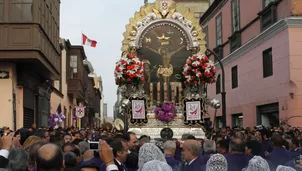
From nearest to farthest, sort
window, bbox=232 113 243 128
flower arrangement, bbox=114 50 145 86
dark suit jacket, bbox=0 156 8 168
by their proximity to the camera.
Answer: dark suit jacket, bbox=0 156 8 168
flower arrangement, bbox=114 50 145 86
window, bbox=232 113 243 128

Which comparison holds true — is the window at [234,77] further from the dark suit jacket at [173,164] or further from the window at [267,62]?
the dark suit jacket at [173,164]

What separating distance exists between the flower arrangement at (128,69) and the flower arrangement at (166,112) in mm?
1231

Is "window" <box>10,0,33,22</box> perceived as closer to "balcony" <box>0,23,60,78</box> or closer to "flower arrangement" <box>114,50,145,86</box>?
"balcony" <box>0,23,60,78</box>

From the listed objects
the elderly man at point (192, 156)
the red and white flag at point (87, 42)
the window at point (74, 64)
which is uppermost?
the red and white flag at point (87, 42)

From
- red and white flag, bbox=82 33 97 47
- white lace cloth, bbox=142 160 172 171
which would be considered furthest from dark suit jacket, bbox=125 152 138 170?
red and white flag, bbox=82 33 97 47

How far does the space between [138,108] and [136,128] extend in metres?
0.62

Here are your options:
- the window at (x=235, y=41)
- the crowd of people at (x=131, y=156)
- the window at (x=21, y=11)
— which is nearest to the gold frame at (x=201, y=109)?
the crowd of people at (x=131, y=156)

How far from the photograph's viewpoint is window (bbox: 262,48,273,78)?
68.1ft

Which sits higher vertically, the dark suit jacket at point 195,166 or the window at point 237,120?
the window at point 237,120

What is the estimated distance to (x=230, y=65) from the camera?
28.0 m

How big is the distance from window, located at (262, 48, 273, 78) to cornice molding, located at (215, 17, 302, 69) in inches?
23.6

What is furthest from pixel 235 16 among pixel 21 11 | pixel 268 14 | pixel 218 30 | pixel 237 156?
pixel 237 156

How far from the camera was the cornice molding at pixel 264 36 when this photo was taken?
1811 cm

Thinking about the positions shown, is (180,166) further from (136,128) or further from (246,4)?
(246,4)
